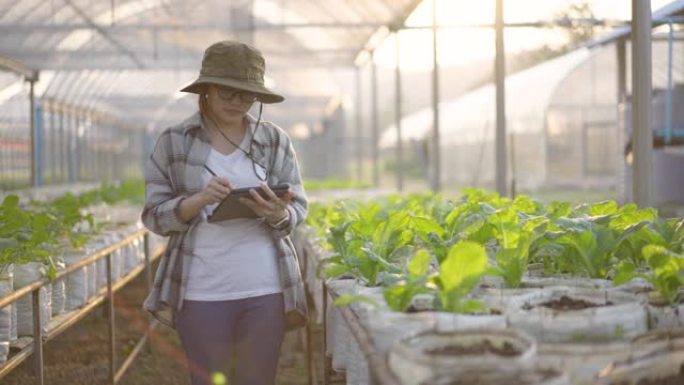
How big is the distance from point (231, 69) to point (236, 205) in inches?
15.0

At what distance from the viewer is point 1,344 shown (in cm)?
312

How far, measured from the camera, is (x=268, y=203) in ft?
8.16

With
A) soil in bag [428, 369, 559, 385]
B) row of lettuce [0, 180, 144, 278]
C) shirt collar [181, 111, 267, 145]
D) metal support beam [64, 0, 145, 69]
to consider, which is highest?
metal support beam [64, 0, 145, 69]

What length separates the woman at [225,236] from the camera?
259 centimetres

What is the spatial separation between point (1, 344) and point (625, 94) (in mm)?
7611

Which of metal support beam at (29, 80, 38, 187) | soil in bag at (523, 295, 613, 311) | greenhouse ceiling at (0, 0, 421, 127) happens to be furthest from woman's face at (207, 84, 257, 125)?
metal support beam at (29, 80, 38, 187)

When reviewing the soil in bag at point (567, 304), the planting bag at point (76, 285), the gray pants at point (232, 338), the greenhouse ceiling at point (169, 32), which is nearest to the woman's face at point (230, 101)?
the gray pants at point (232, 338)

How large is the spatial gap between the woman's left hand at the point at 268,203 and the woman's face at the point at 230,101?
11.0 inches

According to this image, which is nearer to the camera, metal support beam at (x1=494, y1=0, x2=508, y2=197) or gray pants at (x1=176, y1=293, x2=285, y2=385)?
gray pants at (x1=176, y1=293, x2=285, y2=385)

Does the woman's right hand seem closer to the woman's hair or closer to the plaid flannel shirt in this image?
the plaid flannel shirt

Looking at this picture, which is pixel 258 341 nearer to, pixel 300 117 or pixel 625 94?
pixel 625 94

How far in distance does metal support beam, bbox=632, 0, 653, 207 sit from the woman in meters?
1.58

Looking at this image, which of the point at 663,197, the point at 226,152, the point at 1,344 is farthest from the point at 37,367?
the point at 663,197

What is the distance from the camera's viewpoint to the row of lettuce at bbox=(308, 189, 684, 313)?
1954 mm
